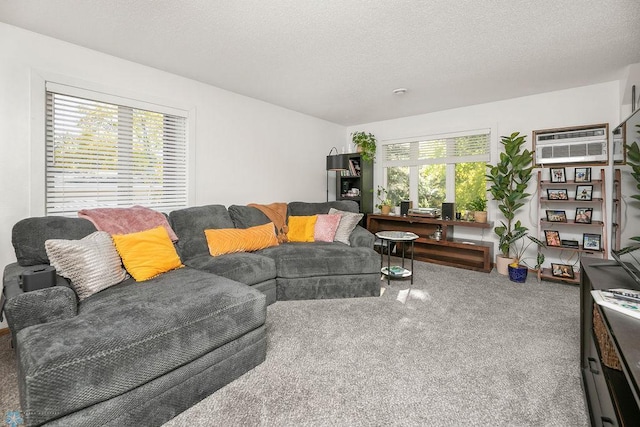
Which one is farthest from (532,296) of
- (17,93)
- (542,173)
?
(17,93)

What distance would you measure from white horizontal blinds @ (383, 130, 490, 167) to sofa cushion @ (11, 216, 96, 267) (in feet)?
15.0

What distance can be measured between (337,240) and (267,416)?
92.5 inches

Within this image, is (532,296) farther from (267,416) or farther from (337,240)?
(267,416)

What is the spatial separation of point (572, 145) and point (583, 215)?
85cm

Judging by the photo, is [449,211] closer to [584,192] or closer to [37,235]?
[584,192]

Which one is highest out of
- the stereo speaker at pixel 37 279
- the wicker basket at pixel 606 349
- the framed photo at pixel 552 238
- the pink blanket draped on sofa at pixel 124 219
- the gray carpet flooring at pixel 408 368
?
the pink blanket draped on sofa at pixel 124 219

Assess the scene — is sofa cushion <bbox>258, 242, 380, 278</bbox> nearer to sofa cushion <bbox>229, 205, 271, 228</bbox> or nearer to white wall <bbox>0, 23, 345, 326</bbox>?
sofa cushion <bbox>229, 205, 271, 228</bbox>

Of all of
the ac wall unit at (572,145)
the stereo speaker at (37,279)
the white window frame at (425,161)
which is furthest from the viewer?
the white window frame at (425,161)

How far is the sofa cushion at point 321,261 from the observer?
3.05 meters

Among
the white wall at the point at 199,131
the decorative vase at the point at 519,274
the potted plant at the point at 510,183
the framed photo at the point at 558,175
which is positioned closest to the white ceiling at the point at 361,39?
the white wall at the point at 199,131

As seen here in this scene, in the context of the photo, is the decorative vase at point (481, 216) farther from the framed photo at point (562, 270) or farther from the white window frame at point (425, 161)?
the framed photo at point (562, 270)

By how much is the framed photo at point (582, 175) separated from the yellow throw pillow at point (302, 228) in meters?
3.15

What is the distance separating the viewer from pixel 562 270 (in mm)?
3615

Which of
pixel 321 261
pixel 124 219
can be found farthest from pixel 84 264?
pixel 321 261
